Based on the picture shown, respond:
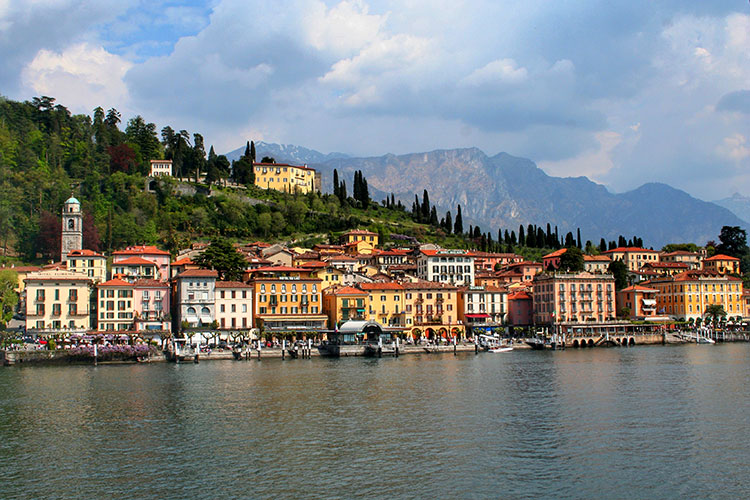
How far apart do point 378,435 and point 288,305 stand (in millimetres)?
53200

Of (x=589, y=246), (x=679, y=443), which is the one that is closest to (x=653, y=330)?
(x=589, y=246)

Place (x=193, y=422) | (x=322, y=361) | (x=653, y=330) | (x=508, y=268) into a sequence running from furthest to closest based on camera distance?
(x=508, y=268), (x=653, y=330), (x=322, y=361), (x=193, y=422)

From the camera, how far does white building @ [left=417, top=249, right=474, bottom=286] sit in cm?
10300

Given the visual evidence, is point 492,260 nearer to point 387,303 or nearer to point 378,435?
point 387,303

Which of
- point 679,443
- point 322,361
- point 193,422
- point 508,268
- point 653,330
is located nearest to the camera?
point 679,443

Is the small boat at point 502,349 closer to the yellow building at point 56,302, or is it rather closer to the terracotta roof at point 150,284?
the terracotta roof at point 150,284

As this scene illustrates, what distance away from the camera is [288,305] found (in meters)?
83.8

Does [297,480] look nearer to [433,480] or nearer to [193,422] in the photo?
[433,480]

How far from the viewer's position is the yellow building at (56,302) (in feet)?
245

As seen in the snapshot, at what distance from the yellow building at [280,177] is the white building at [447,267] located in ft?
151

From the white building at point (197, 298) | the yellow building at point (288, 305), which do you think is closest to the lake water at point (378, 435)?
the white building at point (197, 298)

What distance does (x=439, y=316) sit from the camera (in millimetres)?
90250

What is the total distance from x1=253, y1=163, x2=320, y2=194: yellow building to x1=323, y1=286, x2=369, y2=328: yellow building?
60252mm

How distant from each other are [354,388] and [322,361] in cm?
2270
